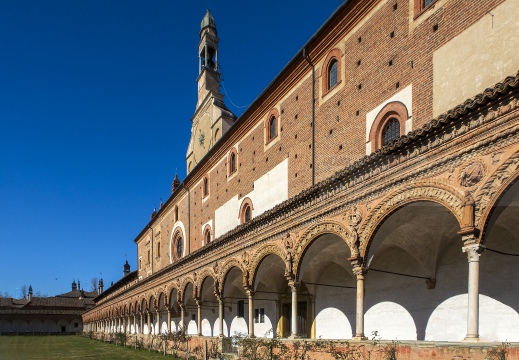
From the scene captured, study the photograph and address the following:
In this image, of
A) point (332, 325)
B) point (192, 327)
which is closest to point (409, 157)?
point (332, 325)

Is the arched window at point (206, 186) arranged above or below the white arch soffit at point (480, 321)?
above

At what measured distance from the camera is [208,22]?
37.4 m

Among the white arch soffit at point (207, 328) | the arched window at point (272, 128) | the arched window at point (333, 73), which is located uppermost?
the arched window at point (333, 73)

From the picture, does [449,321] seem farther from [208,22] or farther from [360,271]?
[208,22]

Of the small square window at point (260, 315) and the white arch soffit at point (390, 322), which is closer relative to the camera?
the white arch soffit at point (390, 322)

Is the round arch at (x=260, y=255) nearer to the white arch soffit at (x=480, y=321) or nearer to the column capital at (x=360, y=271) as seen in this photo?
the column capital at (x=360, y=271)

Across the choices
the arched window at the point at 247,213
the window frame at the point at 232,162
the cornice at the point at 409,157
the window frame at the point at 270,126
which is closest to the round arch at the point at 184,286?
the arched window at the point at 247,213

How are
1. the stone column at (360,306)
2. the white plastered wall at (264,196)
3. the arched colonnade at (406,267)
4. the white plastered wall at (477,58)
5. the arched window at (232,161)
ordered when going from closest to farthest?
1. the arched colonnade at (406,267)
2. the white plastered wall at (477,58)
3. the stone column at (360,306)
4. the white plastered wall at (264,196)
5. the arched window at (232,161)

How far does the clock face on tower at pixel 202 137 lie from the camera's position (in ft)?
107

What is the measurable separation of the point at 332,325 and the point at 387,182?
7.75 metres

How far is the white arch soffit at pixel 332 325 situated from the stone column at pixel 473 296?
25.0ft

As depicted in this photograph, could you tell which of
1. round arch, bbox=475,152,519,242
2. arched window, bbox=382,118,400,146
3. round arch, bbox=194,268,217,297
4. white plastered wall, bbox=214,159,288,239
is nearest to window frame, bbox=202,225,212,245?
white plastered wall, bbox=214,159,288,239

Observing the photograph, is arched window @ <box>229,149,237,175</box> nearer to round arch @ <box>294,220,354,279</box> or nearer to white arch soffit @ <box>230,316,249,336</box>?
white arch soffit @ <box>230,316,249,336</box>

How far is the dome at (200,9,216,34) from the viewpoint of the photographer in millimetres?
37287
